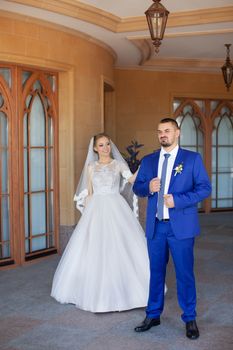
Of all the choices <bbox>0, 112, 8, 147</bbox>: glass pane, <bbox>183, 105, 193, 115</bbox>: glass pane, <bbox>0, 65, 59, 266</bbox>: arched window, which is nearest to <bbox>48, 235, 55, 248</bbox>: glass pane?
<bbox>0, 65, 59, 266</bbox>: arched window

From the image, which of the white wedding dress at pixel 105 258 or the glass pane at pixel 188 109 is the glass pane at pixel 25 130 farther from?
the glass pane at pixel 188 109

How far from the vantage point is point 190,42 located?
795 cm

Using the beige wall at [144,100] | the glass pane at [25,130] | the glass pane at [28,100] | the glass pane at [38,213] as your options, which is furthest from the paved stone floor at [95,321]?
the beige wall at [144,100]

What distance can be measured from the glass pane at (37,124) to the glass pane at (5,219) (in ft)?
2.61

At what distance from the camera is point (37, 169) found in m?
6.29

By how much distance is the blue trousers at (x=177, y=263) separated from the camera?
3605mm

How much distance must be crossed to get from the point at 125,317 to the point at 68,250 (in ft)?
2.84

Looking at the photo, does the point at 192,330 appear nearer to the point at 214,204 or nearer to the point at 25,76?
the point at 25,76

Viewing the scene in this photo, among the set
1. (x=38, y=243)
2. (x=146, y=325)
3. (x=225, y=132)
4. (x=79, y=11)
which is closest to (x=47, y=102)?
(x=79, y=11)

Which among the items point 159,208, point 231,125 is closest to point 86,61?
point 159,208

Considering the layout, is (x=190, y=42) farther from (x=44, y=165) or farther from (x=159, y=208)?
(x=159, y=208)

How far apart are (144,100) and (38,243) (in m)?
4.35

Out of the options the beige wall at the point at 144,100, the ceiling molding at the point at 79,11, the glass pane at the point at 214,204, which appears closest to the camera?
the ceiling molding at the point at 79,11

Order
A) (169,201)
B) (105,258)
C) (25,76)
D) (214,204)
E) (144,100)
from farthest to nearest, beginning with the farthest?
1. (214,204)
2. (144,100)
3. (25,76)
4. (105,258)
5. (169,201)
